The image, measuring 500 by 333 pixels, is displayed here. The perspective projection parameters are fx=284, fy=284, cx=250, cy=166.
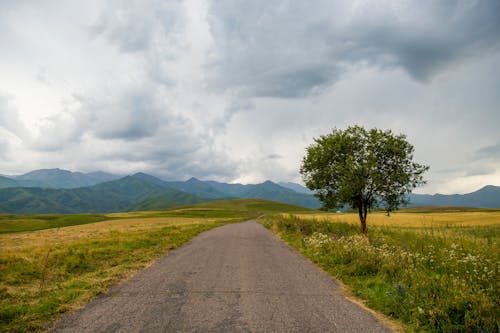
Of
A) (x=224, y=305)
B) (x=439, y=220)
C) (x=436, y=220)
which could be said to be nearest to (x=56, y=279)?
(x=224, y=305)

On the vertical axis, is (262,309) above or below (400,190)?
below

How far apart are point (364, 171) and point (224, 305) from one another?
21612 mm

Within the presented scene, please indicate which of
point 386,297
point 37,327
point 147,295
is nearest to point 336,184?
point 386,297

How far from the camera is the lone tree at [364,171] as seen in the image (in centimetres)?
2583

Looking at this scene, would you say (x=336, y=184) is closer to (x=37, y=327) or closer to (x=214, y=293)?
(x=214, y=293)

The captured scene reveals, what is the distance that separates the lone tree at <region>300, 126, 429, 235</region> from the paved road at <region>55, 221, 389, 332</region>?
16.1 metres

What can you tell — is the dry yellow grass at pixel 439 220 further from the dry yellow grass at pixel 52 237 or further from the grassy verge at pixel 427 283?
the dry yellow grass at pixel 52 237

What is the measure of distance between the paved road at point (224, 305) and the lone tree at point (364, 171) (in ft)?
52.8

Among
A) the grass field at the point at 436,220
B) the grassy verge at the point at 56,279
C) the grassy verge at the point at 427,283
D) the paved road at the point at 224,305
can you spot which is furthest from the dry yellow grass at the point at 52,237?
the grass field at the point at 436,220

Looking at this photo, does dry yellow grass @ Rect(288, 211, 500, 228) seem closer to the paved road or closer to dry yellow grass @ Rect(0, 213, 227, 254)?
dry yellow grass @ Rect(0, 213, 227, 254)

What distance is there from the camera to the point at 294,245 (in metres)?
19.9

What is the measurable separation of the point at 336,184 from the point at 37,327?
25328 millimetres

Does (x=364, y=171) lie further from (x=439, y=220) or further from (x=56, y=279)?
(x=439, y=220)

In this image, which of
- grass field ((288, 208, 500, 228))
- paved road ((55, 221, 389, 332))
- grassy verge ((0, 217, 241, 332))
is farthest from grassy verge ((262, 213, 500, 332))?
grass field ((288, 208, 500, 228))
